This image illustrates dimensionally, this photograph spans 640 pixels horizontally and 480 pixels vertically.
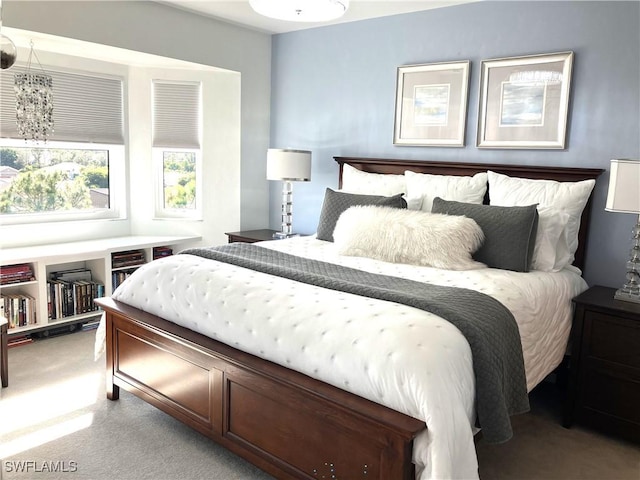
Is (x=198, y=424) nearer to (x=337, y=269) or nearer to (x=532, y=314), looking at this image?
(x=337, y=269)

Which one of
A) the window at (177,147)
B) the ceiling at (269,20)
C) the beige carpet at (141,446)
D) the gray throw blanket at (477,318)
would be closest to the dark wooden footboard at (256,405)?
the beige carpet at (141,446)

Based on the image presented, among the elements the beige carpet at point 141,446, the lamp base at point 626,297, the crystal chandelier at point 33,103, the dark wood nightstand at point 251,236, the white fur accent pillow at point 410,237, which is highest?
the crystal chandelier at point 33,103

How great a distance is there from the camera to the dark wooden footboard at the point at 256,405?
5.99 ft

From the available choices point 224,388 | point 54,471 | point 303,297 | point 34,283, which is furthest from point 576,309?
point 34,283

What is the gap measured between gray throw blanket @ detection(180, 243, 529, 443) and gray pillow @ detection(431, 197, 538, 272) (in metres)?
0.63

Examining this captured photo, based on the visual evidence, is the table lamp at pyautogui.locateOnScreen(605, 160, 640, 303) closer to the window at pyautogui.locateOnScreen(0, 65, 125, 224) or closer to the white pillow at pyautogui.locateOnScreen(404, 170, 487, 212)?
the white pillow at pyautogui.locateOnScreen(404, 170, 487, 212)

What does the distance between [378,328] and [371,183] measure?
208 centimetres

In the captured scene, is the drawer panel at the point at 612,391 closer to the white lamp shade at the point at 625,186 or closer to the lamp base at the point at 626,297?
the lamp base at the point at 626,297

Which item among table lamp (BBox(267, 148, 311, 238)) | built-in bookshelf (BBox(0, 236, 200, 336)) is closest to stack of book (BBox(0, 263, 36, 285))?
built-in bookshelf (BBox(0, 236, 200, 336))

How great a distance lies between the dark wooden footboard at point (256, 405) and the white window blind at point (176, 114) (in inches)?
84.7

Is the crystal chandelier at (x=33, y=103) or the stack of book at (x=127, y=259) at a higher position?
the crystal chandelier at (x=33, y=103)

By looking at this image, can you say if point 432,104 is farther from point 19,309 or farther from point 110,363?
point 19,309

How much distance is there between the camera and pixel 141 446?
8.33 ft

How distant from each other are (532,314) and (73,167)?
3.68 meters
